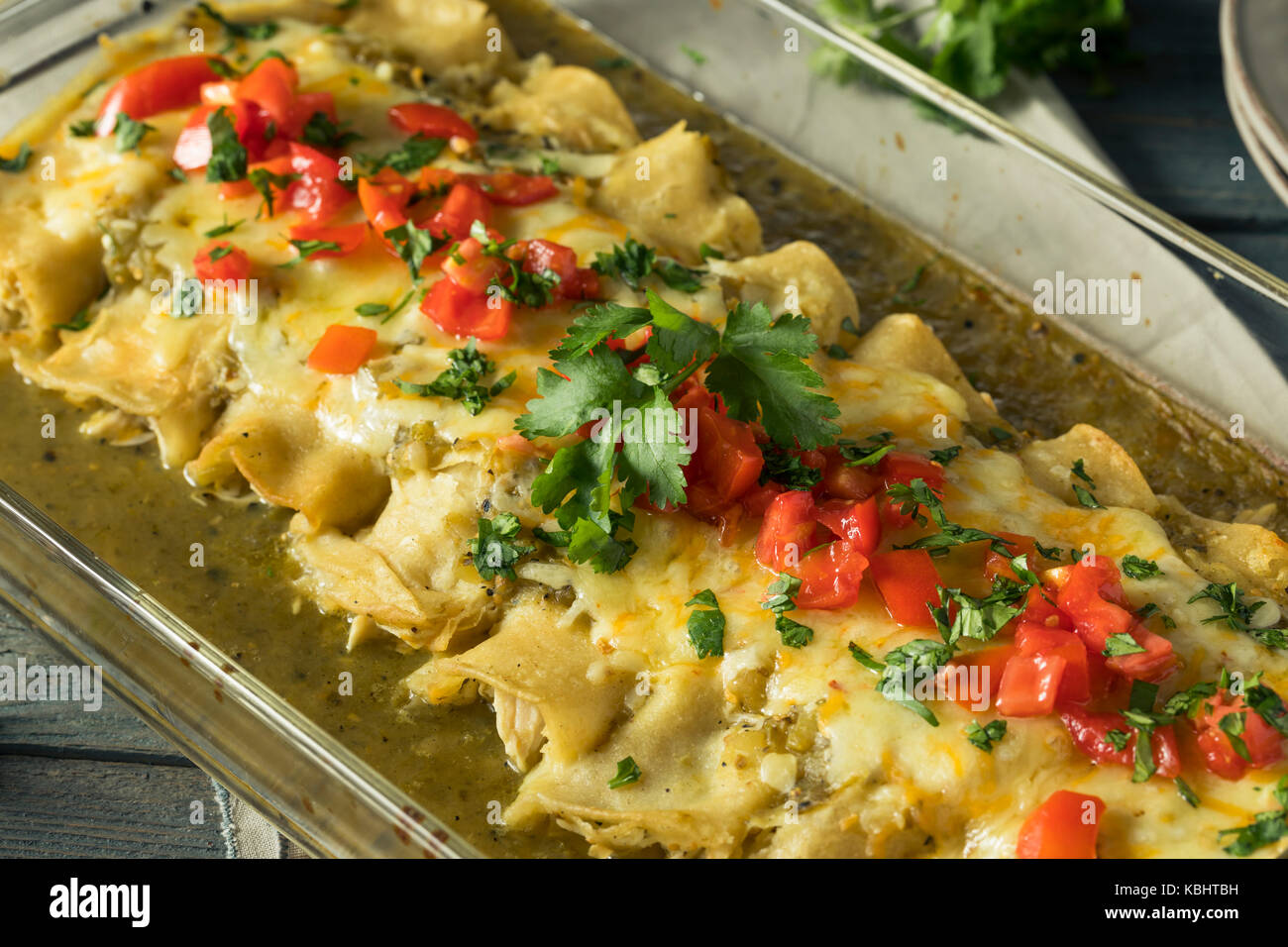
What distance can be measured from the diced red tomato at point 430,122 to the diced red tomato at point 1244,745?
9.90 ft

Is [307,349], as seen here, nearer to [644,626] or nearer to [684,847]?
[644,626]

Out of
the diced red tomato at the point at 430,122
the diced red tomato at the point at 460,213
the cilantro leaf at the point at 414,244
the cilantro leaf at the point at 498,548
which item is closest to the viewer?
the cilantro leaf at the point at 498,548

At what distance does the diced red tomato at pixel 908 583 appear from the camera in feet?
10.8

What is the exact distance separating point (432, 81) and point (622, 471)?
262cm

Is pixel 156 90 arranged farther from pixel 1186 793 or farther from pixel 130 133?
pixel 1186 793

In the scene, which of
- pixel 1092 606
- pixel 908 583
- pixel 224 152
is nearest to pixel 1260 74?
pixel 1092 606

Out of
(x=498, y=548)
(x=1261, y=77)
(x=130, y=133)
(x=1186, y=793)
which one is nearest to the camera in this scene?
(x=1186, y=793)

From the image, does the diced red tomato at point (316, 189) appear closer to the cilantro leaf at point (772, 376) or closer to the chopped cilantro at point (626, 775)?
the cilantro leaf at point (772, 376)

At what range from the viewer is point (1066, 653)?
3.13 m

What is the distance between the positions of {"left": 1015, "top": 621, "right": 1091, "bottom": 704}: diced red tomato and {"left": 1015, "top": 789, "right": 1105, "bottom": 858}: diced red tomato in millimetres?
240

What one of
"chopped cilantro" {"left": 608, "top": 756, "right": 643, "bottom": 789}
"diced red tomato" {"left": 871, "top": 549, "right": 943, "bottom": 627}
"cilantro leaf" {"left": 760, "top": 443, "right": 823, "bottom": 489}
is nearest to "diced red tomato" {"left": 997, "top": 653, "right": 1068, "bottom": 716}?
"diced red tomato" {"left": 871, "top": 549, "right": 943, "bottom": 627}

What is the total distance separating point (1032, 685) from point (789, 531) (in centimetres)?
69

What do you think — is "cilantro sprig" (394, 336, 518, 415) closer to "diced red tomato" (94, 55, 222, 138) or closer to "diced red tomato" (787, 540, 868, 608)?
"diced red tomato" (787, 540, 868, 608)

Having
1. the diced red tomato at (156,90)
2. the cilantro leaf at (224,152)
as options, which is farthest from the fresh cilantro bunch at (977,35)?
the diced red tomato at (156,90)
